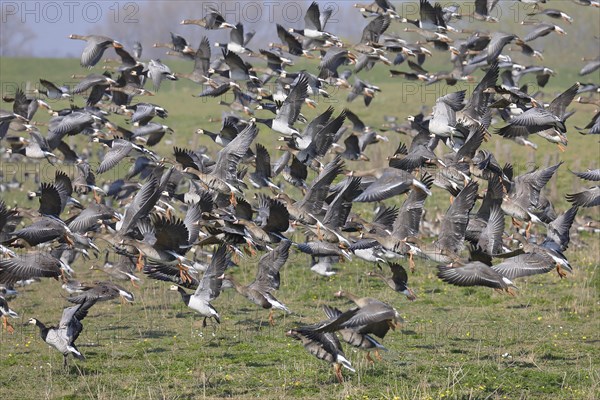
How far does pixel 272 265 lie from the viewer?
1418cm

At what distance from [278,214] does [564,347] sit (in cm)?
477

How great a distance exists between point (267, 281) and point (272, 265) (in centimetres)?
28

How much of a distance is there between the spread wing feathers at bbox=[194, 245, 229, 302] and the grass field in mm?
944

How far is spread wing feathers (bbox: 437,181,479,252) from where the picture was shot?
491 inches

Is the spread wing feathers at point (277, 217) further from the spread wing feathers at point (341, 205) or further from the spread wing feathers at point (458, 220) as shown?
the spread wing feathers at point (458, 220)

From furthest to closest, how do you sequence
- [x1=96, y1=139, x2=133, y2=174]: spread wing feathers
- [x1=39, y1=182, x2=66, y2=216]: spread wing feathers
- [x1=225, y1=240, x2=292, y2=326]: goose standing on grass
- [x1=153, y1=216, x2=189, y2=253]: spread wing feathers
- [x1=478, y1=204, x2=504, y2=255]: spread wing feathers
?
[x1=96, y1=139, x2=133, y2=174]: spread wing feathers
[x1=39, y1=182, x2=66, y2=216]: spread wing feathers
[x1=225, y1=240, x2=292, y2=326]: goose standing on grass
[x1=478, y1=204, x2=504, y2=255]: spread wing feathers
[x1=153, y1=216, x2=189, y2=253]: spread wing feathers

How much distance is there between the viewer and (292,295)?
18.5m

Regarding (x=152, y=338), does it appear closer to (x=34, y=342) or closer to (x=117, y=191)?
(x=34, y=342)

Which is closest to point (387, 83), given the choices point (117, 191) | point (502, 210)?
point (117, 191)

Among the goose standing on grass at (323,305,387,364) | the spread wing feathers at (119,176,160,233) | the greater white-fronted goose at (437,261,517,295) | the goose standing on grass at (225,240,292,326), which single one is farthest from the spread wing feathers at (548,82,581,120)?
the spread wing feathers at (119,176,160,233)

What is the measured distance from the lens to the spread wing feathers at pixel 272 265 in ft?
46.2

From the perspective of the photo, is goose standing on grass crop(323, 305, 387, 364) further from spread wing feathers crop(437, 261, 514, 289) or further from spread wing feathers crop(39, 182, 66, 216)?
spread wing feathers crop(39, 182, 66, 216)

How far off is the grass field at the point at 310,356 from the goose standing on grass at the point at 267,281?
757 mm

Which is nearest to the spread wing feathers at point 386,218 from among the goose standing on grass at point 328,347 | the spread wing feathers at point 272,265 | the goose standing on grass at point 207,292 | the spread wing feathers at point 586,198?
the spread wing feathers at point 272,265
